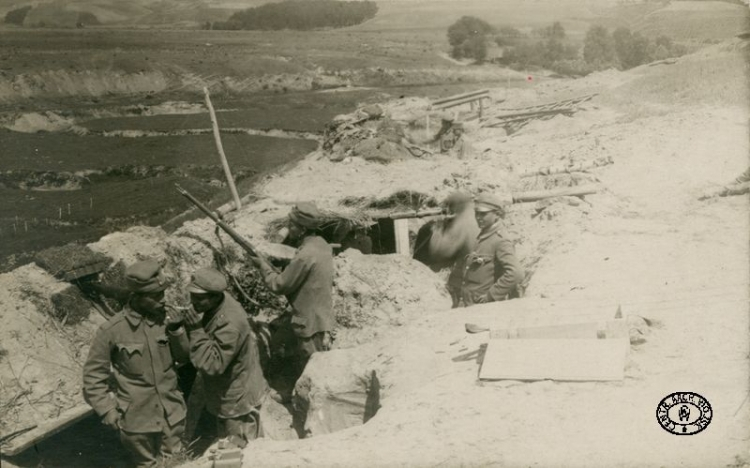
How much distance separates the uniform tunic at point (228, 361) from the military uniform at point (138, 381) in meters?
0.18

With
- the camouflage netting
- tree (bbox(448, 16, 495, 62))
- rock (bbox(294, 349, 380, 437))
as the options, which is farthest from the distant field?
rock (bbox(294, 349, 380, 437))

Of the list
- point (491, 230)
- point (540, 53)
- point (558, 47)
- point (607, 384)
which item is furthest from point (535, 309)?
point (540, 53)

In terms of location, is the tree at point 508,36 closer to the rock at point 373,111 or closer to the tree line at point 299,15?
the tree line at point 299,15

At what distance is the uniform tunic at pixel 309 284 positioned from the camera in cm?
587

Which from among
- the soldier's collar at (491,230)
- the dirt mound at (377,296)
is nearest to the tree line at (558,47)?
the dirt mound at (377,296)

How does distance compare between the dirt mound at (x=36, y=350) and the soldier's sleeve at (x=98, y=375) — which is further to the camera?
the dirt mound at (x=36, y=350)

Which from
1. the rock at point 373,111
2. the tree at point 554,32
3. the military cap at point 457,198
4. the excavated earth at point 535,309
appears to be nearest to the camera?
the excavated earth at point 535,309

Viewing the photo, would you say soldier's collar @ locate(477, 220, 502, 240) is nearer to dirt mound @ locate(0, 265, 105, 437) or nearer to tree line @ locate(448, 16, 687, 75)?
dirt mound @ locate(0, 265, 105, 437)

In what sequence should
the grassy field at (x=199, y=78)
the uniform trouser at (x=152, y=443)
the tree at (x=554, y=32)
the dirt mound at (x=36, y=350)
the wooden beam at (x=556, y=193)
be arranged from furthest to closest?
the tree at (x=554, y=32)
the grassy field at (x=199, y=78)
the wooden beam at (x=556, y=193)
the dirt mound at (x=36, y=350)
the uniform trouser at (x=152, y=443)

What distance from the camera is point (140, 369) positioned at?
16.0 ft

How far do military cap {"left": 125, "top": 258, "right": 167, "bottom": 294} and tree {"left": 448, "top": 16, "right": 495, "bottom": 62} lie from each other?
16.4 m

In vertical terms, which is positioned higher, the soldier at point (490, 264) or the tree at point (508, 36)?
the tree at point (508, 36)

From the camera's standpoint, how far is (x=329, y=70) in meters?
26.8

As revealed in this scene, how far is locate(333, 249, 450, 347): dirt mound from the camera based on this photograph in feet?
23.3
